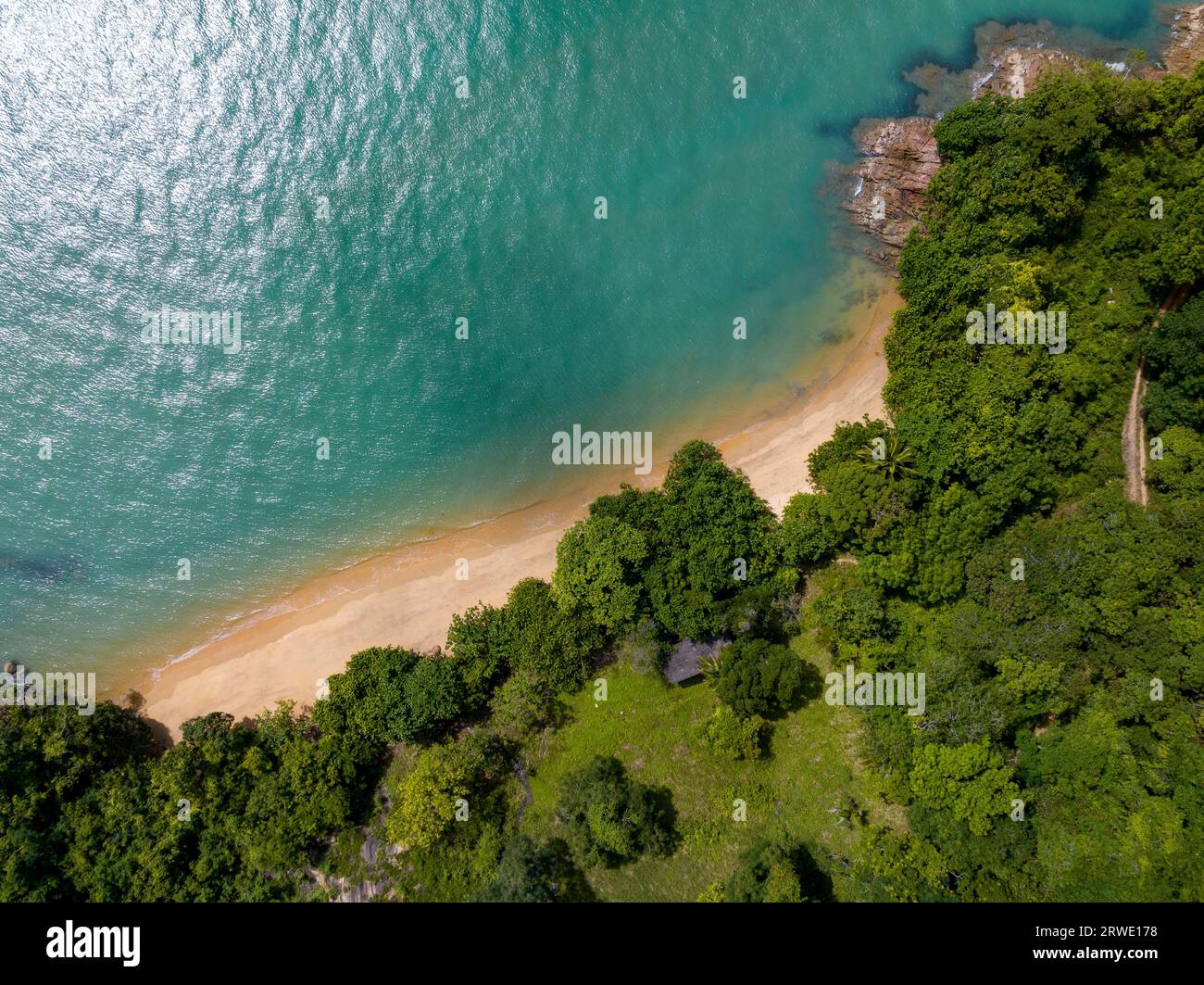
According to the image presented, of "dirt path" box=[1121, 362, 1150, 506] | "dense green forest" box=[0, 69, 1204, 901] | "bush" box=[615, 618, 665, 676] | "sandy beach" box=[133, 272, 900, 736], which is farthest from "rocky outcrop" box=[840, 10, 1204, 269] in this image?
"bush" box=[615, 618, 665, 676]

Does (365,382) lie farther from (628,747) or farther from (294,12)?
(628,747)

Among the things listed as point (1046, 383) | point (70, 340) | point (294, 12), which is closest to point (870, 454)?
point (1046, 383)

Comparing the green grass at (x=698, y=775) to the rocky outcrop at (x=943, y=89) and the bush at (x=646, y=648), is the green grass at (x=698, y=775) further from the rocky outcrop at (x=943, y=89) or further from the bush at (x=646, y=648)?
the rocky outcrop at (x=943, y=89)

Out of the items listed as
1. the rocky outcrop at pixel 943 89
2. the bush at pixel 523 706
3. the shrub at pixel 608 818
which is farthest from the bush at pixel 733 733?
the rocky outcrop at pixel 943 89

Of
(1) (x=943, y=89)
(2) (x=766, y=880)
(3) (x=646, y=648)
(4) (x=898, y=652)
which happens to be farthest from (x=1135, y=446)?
(2) (x=766, y=880)

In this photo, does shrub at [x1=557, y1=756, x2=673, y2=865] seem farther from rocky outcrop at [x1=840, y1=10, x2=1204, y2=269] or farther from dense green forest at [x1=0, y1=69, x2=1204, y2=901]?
rocky outcrop at [x1=840, y1=10, x2=1204, y2=269]

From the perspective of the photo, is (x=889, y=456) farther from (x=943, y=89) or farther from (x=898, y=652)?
(x=943, y=89)
